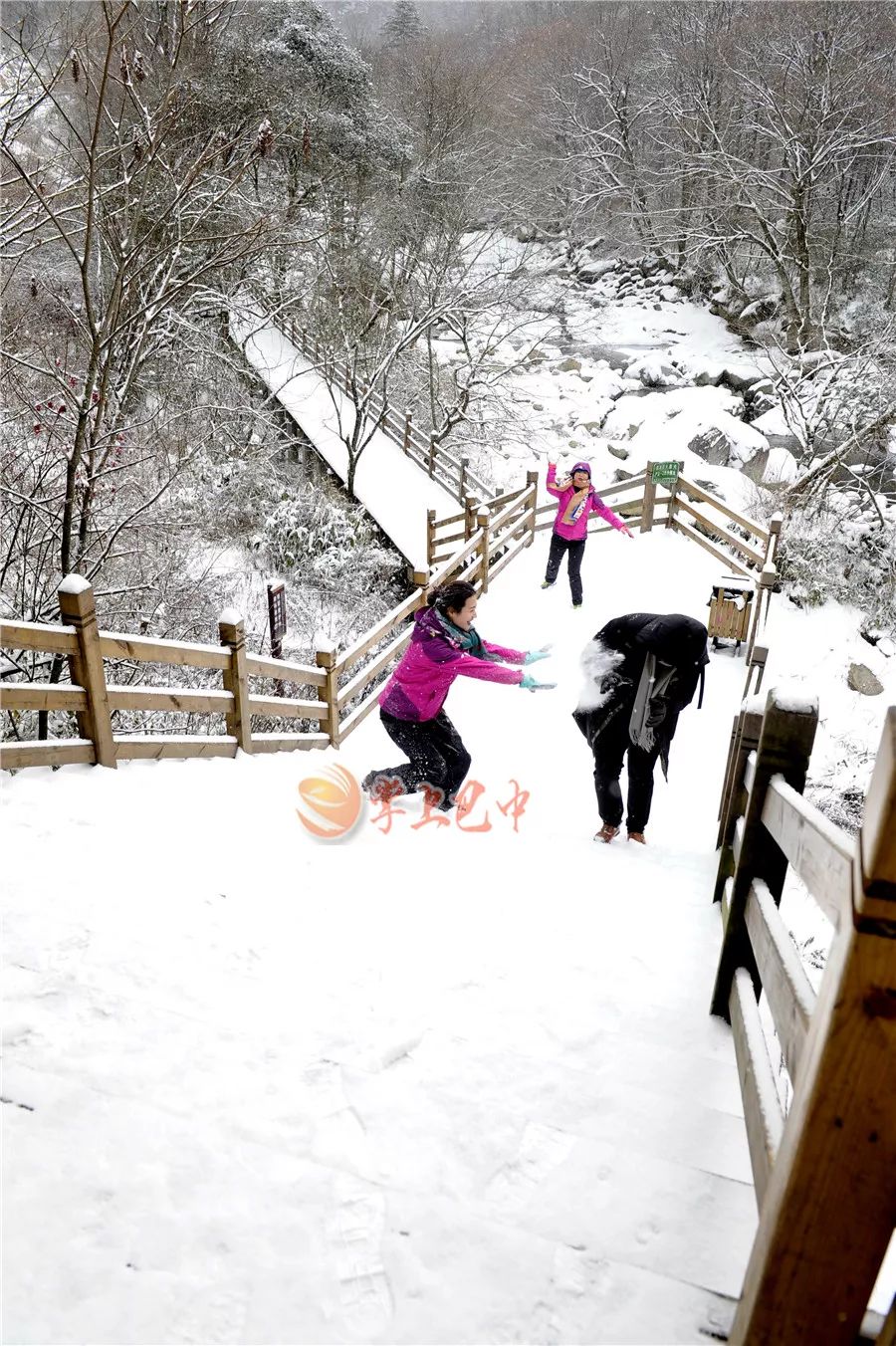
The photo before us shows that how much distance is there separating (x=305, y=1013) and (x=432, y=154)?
23.5 meters

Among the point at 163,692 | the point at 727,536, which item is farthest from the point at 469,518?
the point at 163,692

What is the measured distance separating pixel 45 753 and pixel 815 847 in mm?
3809

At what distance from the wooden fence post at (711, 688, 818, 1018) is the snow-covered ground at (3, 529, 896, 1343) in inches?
9.1

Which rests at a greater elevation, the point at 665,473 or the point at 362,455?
the point at 362,455

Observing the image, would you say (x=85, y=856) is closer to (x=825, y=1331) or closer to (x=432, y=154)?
(x=825, y=1331)

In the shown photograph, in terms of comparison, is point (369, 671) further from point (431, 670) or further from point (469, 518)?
point (469, 518)

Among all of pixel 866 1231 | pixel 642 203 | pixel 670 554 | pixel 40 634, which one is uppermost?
pixel 642 203

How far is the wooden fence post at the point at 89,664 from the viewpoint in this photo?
153 inches

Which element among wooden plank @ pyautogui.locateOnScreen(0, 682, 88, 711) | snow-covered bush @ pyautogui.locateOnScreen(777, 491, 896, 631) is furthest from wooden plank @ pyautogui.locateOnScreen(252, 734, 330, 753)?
snow-covered bush @ pyautogui.locateOnScreen(777, 491, 896, 631)

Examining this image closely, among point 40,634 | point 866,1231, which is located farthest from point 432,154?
point 866,1231

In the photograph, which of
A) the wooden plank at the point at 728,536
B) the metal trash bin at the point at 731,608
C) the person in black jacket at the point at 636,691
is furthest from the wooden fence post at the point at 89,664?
the wooden plank at the point at 728,536

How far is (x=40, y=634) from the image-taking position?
3.81 meters

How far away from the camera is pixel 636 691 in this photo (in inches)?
165

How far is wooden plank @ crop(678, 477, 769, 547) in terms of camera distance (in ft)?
33.8
